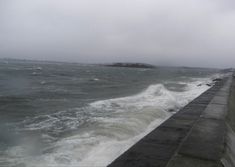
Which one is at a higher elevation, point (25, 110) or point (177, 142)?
point (177, 142)

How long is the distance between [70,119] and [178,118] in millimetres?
5004

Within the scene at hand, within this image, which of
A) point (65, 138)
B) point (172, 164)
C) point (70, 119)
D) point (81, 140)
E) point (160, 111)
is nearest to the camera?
point (172, 164)

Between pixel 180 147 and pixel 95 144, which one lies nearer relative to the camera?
pixel 180 147

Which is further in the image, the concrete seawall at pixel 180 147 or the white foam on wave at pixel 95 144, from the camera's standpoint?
the white foam on wave at pixel 95 144

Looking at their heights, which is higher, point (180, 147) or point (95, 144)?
point (180, 147)

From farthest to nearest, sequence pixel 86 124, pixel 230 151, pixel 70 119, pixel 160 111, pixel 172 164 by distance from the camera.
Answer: pixel 160 111 → pixel 70 119 → pixel 86 124 → pixel 230 151 → pixel 172 164

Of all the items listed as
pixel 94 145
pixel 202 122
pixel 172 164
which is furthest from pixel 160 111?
pixel 172 164

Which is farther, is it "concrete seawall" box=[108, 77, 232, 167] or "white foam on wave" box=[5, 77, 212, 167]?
"white foam on wave" box=[5, 77, 212, 167]

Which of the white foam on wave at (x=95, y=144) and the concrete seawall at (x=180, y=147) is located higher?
the concrete seawall at (x=180, y=147)

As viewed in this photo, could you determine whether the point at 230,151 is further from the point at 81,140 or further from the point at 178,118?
the point at 81,140

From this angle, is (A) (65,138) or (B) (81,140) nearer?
(B) (81,140)

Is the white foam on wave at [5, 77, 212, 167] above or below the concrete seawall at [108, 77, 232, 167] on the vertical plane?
below

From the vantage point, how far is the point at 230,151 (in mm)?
4691

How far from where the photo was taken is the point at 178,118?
7.24m
